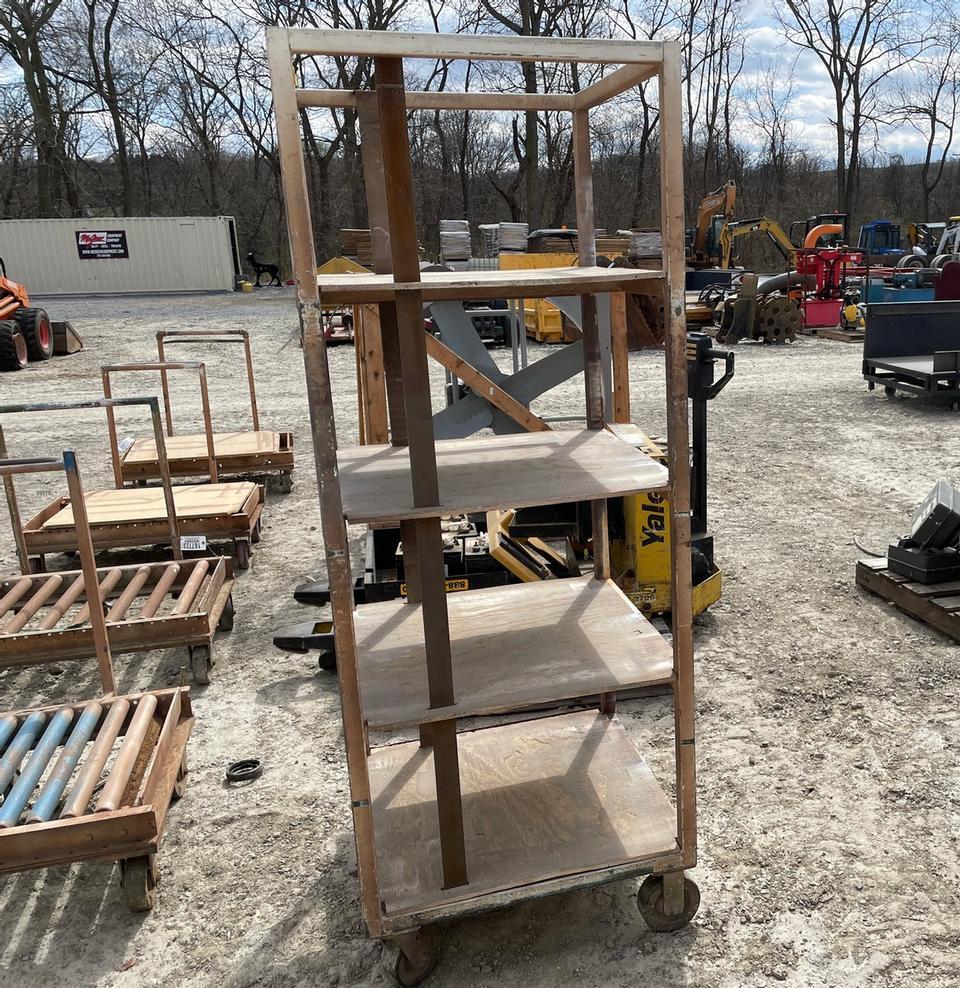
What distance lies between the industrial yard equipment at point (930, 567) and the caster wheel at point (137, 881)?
412cm

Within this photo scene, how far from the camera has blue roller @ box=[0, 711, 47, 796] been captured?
123 inches

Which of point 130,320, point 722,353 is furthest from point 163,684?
point 130,320

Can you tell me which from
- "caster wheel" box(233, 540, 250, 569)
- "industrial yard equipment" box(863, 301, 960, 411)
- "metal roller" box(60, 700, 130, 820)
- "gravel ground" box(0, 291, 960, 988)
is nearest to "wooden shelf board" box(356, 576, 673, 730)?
"gravel ground" box(0, 291, 960, 988)

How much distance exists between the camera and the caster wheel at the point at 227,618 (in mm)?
5164

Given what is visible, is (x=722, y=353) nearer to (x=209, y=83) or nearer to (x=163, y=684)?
(x=163, y=684)

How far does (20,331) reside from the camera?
1584 centimetres

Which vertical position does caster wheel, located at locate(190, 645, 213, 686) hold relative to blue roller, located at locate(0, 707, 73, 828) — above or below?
below

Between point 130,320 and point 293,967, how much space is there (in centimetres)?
2133

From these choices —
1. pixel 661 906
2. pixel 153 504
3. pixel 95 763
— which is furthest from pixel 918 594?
pixel 153 504

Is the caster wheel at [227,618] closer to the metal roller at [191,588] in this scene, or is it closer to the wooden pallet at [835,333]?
the metal roller at [191,588]

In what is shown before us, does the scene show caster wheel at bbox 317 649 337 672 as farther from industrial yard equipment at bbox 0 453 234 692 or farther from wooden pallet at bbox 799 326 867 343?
wooden pallet at bbox 799 326 867 343

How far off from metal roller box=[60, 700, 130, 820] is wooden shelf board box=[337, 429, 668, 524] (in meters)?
1.49

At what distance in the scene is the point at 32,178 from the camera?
3559cm

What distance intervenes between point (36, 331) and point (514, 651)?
1629 cm
